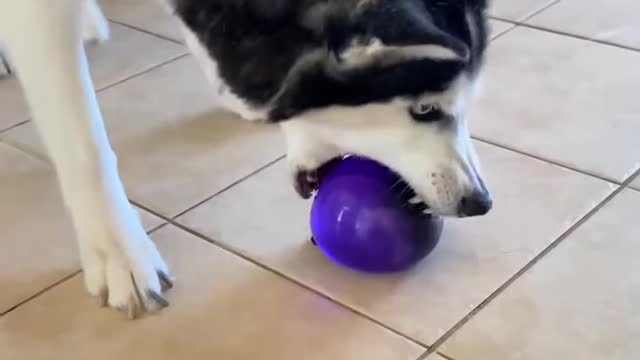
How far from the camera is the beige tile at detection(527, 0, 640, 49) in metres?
2.07

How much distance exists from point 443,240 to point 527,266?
5.2 inches

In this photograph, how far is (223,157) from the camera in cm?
173

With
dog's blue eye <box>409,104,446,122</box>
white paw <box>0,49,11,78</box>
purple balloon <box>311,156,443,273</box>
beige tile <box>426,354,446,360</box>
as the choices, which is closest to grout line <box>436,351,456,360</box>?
beige tile <box>426,354,446,360</box>

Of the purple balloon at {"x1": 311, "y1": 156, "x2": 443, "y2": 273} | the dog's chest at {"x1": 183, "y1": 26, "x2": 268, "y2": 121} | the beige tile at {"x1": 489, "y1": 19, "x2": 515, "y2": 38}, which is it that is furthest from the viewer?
the beige tile at {"x1": 489, "y1": 19, "x2": 515, "y2": 38}

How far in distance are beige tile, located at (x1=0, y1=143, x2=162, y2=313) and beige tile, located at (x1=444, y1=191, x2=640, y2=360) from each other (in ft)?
1.85

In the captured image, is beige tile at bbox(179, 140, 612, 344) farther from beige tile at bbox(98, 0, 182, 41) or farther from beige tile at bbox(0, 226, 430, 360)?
beige tile at bbox(98, 0, 182, 41)

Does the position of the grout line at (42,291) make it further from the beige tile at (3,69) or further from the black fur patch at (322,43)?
the beige tile at (3,69)

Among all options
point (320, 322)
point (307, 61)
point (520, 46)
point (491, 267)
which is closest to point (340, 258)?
point (320, 322)

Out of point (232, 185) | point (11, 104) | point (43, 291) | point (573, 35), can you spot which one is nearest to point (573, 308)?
point (232, 185)

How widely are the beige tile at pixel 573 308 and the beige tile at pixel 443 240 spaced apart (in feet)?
0.11

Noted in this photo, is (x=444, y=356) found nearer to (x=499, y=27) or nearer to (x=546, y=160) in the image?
(x=546, y=160)

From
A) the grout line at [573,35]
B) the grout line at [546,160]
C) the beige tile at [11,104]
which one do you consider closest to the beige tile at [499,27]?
the grout line at [573,35]

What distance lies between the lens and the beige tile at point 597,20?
207 cm

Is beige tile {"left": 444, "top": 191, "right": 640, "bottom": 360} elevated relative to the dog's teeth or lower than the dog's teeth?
lower
